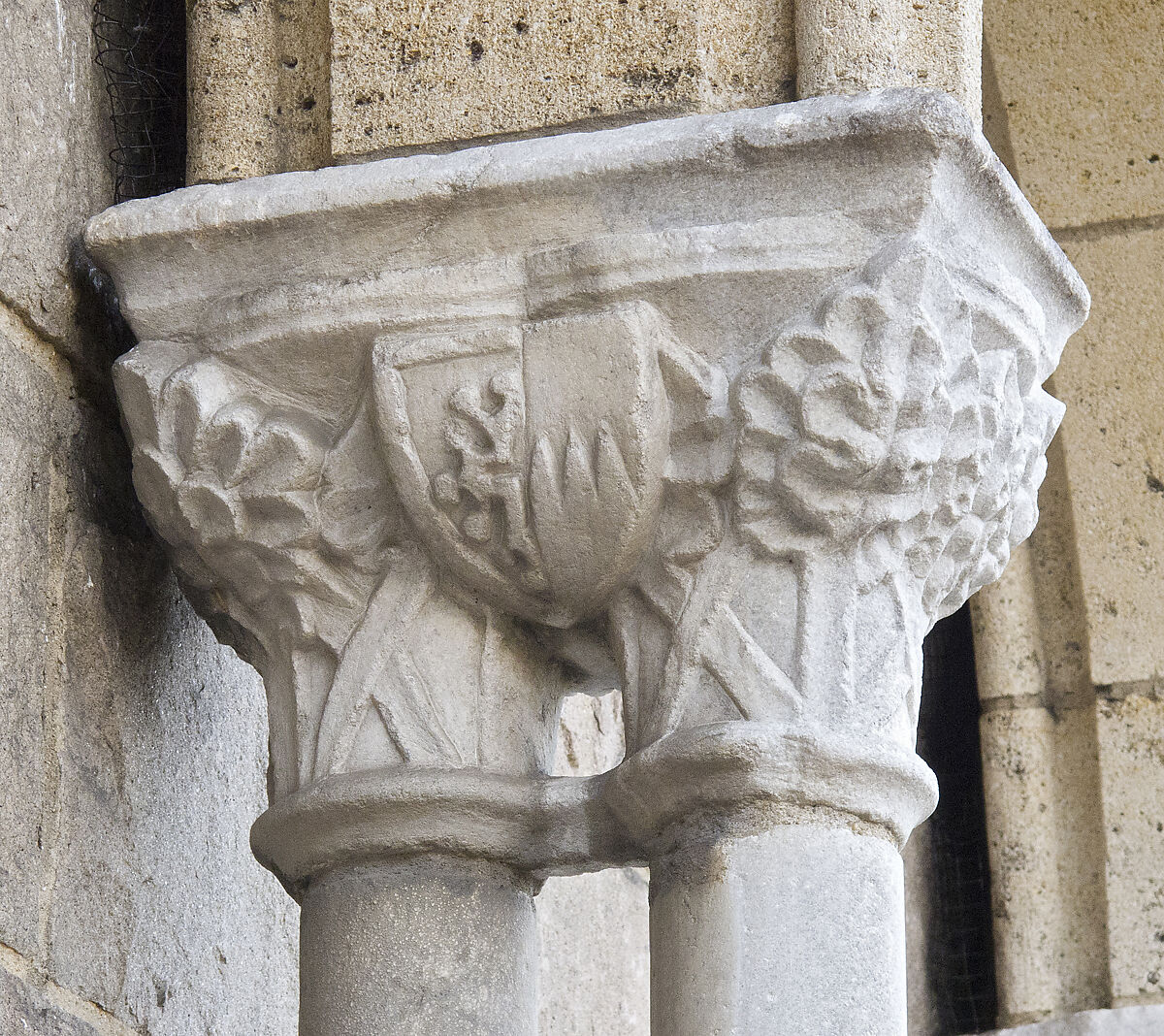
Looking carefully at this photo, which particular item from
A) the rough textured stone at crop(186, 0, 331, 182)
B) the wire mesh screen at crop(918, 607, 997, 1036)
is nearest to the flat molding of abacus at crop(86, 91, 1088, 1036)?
the rough textured stone at crop(186, 0, 331, 182)

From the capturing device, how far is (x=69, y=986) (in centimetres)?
152

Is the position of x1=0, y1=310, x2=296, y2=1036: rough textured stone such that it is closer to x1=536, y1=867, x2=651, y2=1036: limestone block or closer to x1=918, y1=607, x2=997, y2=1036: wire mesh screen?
x1=536, y1=867, x2=651, y2=1036: limestone block

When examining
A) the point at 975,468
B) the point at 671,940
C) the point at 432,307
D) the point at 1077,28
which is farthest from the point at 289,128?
the point at 1077,28

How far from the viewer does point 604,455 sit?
139 centimetres

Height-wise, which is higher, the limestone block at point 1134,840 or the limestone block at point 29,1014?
the limestone block at point 1134,840

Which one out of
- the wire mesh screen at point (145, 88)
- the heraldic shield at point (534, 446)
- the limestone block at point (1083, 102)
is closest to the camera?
the heraldic shield at point (534, 446)

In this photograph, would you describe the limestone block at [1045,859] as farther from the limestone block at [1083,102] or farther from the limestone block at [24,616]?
the limestone block at [24,616]

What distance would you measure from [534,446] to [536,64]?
372mm

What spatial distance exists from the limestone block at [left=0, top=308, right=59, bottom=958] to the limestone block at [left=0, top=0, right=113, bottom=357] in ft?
0.14

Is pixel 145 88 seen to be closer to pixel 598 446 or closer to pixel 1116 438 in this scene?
pixel 598 446

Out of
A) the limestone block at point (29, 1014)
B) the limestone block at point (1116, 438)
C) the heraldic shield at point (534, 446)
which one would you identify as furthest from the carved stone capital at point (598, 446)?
the limestone block at point (1116, 438)

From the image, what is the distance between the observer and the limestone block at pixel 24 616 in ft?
4.82

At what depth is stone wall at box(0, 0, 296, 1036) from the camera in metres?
1.51

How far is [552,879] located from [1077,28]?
4.75 feet
